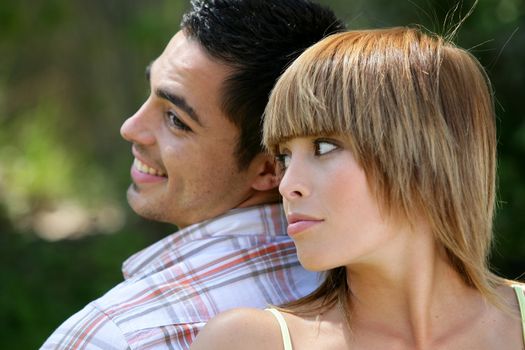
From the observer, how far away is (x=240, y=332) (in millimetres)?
1971

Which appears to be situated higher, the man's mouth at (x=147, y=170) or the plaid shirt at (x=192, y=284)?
the man's mouth at (x=147, y=170)

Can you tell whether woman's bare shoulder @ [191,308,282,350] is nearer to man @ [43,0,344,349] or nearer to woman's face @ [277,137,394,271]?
woman's face @ [277,137,394,271]

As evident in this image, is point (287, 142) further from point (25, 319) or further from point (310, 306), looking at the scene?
point (25, 319)

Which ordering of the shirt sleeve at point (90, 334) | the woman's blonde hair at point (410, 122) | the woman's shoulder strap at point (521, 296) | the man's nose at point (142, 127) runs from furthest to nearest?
1. the man's nose at point (142, 127)
2. the shirt sleeve at point (90, 334)
3. the woman's shoulder strap at point (521, 296)
4. the woman's blonde hair at point (410, 122)

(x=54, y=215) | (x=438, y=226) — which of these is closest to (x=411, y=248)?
(x=438, y=226)

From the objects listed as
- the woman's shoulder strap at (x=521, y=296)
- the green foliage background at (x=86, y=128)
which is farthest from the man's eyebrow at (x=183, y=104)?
the green foliage background at (x=86, y=128)

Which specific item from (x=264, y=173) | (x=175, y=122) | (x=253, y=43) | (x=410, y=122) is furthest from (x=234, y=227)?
(x=410, y=122)

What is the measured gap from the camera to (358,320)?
206cm

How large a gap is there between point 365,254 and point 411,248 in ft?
0.39

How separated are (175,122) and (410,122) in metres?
0.88

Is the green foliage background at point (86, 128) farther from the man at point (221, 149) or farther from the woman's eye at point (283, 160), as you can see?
the woman's eye at point (283, 160)

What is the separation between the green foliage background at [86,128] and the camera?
4.48 metres

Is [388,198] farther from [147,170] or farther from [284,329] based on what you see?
[147,170]

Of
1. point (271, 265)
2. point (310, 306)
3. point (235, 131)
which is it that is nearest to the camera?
point (310, 306)
